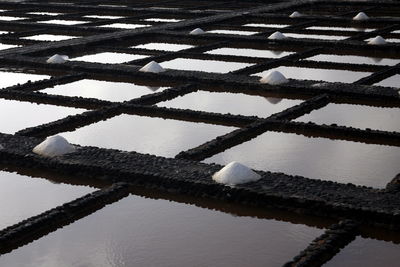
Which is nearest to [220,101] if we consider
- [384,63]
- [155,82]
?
[155,82]

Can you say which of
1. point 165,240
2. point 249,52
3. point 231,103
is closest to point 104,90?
point 231,103

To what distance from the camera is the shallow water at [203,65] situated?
5.57m

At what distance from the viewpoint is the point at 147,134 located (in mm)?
3725

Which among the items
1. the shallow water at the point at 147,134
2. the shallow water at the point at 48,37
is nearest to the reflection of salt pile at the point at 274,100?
the shallow water at the point at 147,134

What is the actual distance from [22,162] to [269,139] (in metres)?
1.14

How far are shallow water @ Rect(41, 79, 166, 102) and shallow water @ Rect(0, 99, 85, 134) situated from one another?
36 centimetres

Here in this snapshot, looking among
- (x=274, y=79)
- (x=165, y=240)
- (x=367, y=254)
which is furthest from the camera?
(x=274, y=79)

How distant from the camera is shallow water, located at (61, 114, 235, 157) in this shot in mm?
3514

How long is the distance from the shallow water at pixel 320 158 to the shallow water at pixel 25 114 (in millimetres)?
1204

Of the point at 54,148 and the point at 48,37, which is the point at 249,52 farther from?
the point at 54,148

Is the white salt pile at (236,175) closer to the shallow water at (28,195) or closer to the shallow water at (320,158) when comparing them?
the shallow water at (320,158)

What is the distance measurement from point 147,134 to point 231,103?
0.82m

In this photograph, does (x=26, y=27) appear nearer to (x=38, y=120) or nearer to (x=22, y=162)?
(x=38, y=120)

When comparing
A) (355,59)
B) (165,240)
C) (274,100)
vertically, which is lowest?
(355,59)
